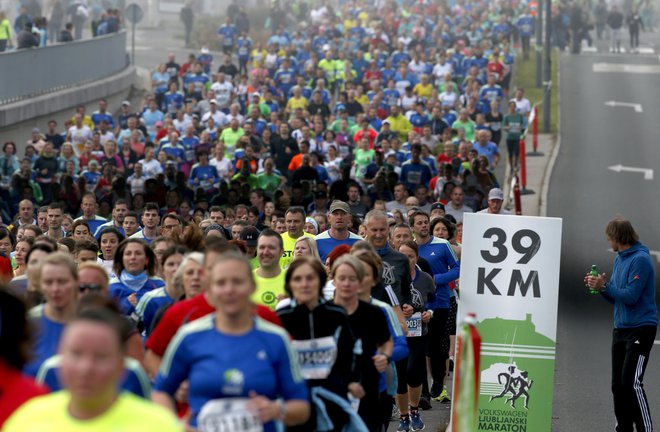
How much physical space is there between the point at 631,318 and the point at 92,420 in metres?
8.05

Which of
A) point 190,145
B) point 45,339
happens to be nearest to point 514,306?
point 45,339

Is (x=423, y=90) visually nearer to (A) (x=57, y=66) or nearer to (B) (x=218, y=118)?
(B) (x=218, y=118)

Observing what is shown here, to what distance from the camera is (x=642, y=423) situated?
13.0 meters

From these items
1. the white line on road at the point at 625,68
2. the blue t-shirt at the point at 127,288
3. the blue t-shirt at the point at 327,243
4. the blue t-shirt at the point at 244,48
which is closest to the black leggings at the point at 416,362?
the blue t-shirt at the point at 327,243

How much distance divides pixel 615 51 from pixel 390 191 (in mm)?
42227

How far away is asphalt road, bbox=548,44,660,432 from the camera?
1631 centimetres

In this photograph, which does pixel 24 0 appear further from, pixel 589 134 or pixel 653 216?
pixel 653 216

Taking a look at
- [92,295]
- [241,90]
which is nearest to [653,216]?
[241,90]

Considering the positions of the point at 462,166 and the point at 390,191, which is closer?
the point at 390,191

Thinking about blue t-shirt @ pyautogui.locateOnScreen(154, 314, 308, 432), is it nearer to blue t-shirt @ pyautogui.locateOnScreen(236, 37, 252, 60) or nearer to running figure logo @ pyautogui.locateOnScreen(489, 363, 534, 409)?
running figure logo @ pyautogui.locateOnScreen(489, 363, 534, 409)

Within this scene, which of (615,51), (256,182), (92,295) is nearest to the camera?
(92,295)

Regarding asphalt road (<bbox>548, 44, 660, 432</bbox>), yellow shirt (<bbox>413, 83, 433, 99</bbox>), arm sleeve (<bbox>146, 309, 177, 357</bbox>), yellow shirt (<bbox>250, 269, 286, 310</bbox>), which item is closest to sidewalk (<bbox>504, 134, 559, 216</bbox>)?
asphalt road (<bbox>548, 44, 660, 432</bbox>)

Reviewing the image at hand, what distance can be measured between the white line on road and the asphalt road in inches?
2.8

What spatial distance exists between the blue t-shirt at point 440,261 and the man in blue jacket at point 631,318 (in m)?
2.71
